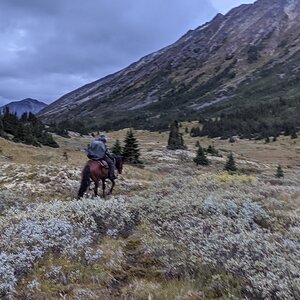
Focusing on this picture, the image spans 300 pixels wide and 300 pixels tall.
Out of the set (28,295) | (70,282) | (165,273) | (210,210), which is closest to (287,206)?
(210,210)

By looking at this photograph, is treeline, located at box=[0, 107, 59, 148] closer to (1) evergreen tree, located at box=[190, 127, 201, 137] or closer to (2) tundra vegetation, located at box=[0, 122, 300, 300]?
(2) tundra vegetation, located at box=[0, 122, 300, 300]

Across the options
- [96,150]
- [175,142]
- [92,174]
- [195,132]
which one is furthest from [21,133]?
[195,132]

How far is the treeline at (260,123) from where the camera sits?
348 ft

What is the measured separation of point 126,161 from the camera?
40125 mm

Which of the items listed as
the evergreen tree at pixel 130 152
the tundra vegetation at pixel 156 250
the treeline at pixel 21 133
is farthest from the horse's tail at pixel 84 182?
the treeline at pixel 21 133

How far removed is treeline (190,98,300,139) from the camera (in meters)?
106

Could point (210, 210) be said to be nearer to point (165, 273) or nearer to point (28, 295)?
point (165, 273)

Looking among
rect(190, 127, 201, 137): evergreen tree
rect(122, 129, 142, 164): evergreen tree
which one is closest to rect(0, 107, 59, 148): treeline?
rect(122, 129, 142, 164): evergreen tree

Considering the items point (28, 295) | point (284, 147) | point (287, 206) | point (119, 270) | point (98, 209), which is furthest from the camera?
point (284, 147)

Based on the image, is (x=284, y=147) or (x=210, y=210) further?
Result: (x=284, y=147)

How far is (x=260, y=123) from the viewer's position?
378 feet

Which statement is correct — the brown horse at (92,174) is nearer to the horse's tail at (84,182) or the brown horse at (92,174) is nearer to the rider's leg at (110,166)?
the horse's tail at (84,182)

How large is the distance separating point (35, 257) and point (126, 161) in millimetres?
32163

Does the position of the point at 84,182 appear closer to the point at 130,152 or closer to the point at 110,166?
the point at 110,166
